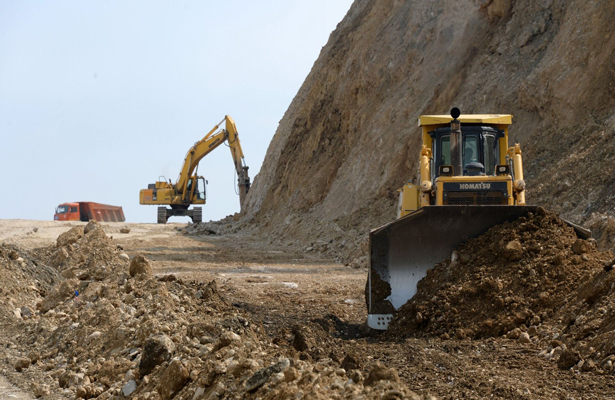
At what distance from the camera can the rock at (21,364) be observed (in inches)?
276

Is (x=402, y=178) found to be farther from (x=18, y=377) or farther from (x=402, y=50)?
(x=18, y=377)

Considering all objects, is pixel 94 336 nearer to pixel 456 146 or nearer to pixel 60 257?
pixel 456 146

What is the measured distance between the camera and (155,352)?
579 centimetres

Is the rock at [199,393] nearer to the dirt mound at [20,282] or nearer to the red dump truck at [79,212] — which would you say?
the dirt mound at [20,282]

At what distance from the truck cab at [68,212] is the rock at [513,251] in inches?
1597

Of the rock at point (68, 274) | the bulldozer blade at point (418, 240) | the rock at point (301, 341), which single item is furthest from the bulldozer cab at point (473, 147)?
the rock at point (68, 274)

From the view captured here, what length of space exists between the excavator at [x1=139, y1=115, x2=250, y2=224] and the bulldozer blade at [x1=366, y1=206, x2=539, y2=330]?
97.7 feet

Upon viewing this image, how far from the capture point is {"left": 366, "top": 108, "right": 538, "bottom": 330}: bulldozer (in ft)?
26.4

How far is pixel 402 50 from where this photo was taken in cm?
2683

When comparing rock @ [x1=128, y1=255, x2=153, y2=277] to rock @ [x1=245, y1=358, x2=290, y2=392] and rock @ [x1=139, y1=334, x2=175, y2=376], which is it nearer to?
rock @ [x1=139, y1=334, x2=175, y2=376]

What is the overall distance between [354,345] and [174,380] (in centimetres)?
221

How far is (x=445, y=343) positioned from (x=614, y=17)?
532 inches

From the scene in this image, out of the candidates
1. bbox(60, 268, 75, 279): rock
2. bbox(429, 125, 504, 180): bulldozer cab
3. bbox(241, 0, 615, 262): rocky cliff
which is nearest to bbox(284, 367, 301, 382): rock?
bbox(429, 125, 504, 180): bulldozer cab

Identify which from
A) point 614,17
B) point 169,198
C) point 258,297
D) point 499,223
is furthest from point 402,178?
point 169,198
